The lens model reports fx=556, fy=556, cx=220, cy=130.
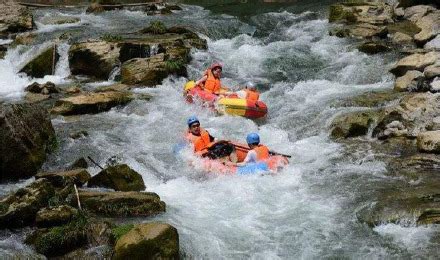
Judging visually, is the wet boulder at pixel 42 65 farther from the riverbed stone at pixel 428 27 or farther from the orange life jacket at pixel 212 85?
the riverbed stone at pixel 428 27

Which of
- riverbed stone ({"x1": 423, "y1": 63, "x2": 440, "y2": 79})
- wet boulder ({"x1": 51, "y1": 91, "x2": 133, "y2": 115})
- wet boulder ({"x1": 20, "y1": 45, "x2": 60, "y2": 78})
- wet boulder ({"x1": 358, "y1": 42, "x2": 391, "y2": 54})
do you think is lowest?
wet boulder ({"x1": 20, "y1": 45, "x2": 60, "y2": 78})

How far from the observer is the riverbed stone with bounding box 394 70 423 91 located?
12711mm

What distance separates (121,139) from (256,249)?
5238 millimetres

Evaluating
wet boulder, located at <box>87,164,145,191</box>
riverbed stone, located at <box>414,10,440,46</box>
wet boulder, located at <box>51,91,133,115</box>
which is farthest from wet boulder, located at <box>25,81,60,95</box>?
riverbed stone, located at <box>414,10,440,46</box>

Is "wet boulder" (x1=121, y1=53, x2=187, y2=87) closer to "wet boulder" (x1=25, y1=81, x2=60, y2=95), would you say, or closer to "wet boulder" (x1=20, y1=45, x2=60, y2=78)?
"wet boulder" (x1=25, y1=81, x2=60, y2=95)

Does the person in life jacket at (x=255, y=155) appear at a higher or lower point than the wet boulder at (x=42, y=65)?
higher

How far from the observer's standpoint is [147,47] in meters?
16.4

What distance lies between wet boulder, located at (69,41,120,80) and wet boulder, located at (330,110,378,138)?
24.0ft

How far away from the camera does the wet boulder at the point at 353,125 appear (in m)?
11.0

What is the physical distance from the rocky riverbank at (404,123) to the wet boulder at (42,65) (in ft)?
29.3

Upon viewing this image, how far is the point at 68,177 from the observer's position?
851 centimetres

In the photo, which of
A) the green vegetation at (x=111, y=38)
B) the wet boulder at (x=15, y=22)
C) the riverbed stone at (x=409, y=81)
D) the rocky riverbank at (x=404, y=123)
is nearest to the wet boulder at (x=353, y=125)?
the rocky riverbank at (x=404, y=123)

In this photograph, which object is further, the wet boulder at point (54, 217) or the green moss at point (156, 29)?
the green moss at point (156, 29)

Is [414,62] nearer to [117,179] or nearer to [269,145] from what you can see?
[269,145]
